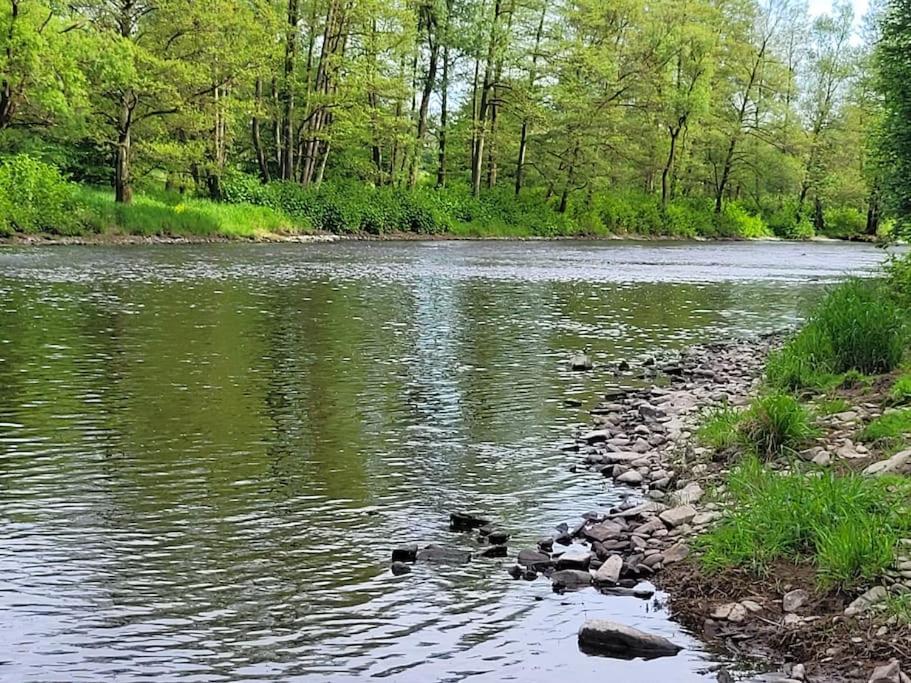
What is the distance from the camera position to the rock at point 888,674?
4918 mm

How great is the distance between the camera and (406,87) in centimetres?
5619

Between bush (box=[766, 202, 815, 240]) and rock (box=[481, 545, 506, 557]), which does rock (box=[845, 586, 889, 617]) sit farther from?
bush (box=[766, 202, 815, 240])

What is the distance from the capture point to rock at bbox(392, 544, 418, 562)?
6.86 meters

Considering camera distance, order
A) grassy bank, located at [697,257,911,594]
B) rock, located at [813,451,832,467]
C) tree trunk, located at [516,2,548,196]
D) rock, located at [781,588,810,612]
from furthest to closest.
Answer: tree trunk, located at [516,2,548,196] < rock, located at [813,451,832,467] < grassy bank, located at [697,257,911,594] < rock, located at [781,588,810,612]

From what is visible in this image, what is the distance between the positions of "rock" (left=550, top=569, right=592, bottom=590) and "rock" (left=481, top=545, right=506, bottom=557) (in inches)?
20.8

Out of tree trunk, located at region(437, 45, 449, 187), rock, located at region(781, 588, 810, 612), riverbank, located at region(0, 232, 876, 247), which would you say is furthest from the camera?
tree trunk, located at region(437, 45, 449, 187)

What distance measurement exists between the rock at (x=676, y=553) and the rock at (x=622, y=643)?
3.91 ft

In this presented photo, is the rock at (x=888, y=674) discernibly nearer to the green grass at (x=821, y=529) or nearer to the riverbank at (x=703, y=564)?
the riverbank at (x=703, y=564)

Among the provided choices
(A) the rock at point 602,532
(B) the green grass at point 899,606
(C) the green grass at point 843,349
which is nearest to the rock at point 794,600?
(B) the green grass at point 899,606

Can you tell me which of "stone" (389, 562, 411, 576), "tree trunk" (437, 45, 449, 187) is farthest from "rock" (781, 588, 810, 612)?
"tree trunk" (437, 45, 449, 187)

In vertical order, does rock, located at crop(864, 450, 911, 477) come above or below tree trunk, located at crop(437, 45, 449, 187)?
below

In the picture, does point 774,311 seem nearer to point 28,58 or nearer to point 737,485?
point 737,485

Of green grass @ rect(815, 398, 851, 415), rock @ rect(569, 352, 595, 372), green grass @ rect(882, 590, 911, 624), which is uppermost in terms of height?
green grass @ rect(815, 398, 851, 415)

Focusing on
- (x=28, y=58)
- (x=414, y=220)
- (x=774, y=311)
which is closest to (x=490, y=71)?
(x=414, y=220)
